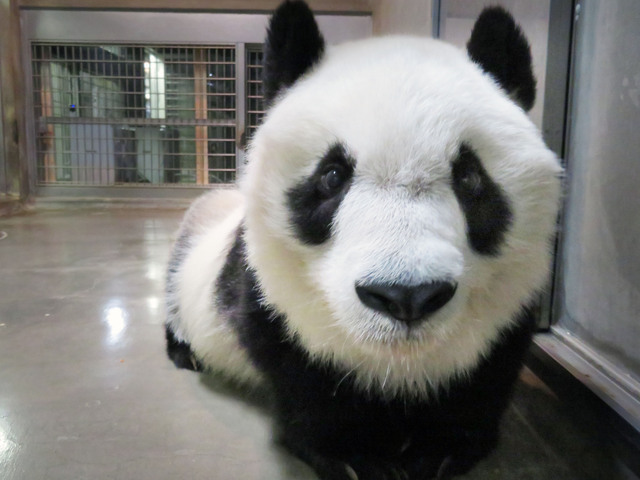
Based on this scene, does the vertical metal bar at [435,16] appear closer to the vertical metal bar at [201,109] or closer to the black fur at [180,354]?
the black fur at [180,354]

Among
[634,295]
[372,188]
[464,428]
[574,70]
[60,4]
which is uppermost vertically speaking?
[60,4]

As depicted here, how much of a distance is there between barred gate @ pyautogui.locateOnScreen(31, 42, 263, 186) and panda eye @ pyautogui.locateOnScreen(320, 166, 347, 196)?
5.68 m

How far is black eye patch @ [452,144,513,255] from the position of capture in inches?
39.3

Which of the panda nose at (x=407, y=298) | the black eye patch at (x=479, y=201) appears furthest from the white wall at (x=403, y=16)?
the panda nose at (x=407, y=298)

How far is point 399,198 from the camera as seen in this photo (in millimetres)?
942

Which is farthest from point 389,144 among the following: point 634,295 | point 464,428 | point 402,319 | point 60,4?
point 60,4

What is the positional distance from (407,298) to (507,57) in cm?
65

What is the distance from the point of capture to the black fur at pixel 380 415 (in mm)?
1168

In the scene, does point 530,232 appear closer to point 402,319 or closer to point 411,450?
point 402,319

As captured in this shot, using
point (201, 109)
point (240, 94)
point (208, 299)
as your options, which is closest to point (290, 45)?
point (208, 299)

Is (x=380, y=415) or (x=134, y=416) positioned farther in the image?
(x=134, y=416)

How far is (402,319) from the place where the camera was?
0.90 metres

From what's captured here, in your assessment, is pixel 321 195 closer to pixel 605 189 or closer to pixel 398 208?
pixel 398 208

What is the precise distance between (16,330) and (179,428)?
3.66 ft
